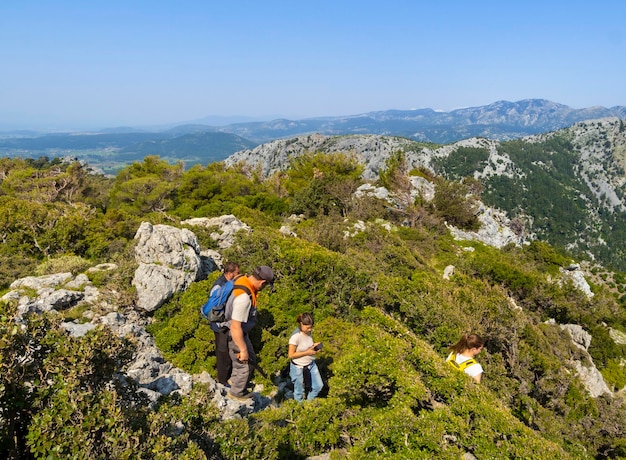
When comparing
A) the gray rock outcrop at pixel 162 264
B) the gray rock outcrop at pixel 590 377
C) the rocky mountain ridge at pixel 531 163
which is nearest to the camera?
the gray rock outcrop at pixel 162 264

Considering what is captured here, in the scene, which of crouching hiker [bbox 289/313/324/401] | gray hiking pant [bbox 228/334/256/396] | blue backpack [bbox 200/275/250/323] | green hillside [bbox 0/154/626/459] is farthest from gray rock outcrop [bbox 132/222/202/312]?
crouching hiker [bbox 289/313/324/401]

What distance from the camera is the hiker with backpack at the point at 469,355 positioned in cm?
523

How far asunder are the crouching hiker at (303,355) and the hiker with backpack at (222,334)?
1119 millimetres

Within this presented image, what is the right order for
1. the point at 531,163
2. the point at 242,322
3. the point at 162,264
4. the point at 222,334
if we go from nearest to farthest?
1. the point at 242,322
2. the point at 222,334
3. the point at 162,264
4. the point at 531,163

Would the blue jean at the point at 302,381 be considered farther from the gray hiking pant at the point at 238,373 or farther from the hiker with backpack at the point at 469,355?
the hiker with backpack at the point at 469,355

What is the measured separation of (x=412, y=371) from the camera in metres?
5.30

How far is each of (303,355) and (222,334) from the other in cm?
136

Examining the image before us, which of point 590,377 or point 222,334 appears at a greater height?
point 222,334

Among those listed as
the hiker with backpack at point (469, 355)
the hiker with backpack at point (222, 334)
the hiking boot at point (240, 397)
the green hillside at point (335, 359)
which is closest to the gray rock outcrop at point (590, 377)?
the green hillside at point (335, 359)

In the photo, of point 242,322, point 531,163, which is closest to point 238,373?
point 242,322

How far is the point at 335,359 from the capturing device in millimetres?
6641

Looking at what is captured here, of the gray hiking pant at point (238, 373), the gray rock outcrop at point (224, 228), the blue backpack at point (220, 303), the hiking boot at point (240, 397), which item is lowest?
the hiking boot at point (240, 397)

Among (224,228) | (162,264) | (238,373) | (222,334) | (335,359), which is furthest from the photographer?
(224,228)

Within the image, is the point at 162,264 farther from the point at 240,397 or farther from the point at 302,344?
the point at 302,344
